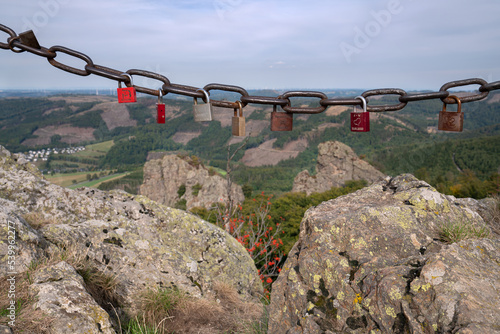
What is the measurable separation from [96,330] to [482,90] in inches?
159

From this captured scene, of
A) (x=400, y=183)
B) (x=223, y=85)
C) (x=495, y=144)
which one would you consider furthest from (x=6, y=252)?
(x=495, y=144)

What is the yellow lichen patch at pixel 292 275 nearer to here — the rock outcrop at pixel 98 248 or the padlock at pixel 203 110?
the padlock at pixel 203 110

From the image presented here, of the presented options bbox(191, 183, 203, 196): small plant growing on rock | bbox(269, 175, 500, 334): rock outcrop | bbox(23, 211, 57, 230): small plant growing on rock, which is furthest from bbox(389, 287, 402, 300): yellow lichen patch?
bbox(191, 183, 203, 196): small plant growing on rock

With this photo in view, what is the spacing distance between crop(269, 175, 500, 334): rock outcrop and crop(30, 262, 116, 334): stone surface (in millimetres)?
1669

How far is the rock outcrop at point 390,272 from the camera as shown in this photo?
2303 millimetres

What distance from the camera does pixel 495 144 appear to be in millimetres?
94625

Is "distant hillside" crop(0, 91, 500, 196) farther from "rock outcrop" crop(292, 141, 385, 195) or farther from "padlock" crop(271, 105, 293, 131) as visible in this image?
"padlock" crop(271, 105, 293, 131)

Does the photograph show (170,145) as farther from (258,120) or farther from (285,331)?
(285,331)

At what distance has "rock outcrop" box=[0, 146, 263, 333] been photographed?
3.21 m

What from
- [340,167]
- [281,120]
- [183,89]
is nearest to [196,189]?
[340,167]

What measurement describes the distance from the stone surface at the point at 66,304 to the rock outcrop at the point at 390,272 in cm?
167

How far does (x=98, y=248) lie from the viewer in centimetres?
462

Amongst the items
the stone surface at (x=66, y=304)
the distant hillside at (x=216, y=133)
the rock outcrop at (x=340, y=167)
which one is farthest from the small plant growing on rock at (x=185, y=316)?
the distant hillside at (x=216, y=133)

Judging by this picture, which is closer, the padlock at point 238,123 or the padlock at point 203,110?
the padlock at point 203,110
